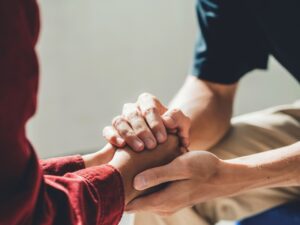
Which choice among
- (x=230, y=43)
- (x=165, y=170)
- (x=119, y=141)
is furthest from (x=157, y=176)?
(x=230, y=43)

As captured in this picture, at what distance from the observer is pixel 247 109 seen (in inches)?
77.4

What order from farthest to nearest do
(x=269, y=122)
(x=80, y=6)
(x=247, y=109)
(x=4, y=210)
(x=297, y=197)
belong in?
(x=247, y=109) → (x=80, y=6) → (x=269, y=122) → (x=297, y=197) → (x=4, y=210)

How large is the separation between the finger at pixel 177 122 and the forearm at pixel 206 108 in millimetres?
153

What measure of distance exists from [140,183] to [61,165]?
14cm

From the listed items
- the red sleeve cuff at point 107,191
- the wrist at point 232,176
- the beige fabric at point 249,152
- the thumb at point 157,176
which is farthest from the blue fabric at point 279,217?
the red sleeve cuff at point 107,191

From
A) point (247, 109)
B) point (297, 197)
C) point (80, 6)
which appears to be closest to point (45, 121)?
point (80, 6)

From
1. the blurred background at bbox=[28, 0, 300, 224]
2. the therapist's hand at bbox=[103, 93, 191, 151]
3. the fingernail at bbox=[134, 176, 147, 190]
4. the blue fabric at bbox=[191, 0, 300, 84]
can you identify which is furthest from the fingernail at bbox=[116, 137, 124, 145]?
the blurred background at bbox=[28, 0, 300, 224]

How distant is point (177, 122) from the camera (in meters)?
0.91

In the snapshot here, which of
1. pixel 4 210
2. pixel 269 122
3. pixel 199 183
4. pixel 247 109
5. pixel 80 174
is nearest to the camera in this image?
pixel 4 210

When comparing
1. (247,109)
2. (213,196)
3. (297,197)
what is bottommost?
(247,109)

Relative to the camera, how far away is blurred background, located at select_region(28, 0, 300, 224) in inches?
67.9

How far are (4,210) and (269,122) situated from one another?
77 centimetres

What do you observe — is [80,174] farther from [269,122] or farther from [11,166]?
[269,122]

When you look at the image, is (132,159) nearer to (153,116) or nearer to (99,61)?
(153,116)
